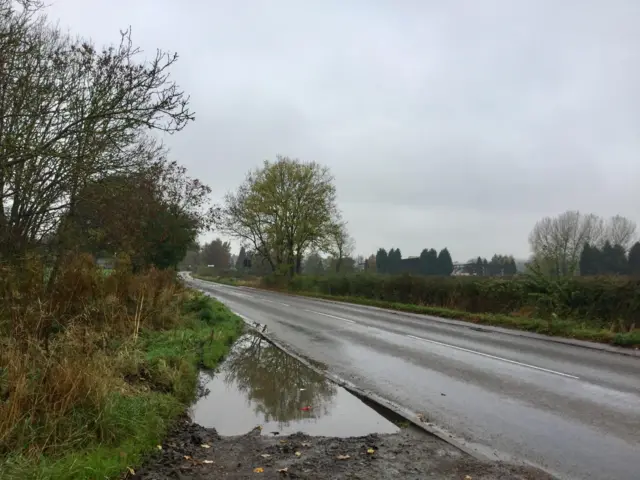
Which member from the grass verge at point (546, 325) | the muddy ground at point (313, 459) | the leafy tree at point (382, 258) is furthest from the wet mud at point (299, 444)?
the leafy tree at point (382, 258)

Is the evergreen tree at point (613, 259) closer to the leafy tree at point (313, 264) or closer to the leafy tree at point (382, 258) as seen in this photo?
the leafy tree at point (382, 258)

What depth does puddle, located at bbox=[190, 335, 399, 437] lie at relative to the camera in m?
6.56

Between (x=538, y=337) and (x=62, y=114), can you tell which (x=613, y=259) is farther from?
(x=62, y=114)

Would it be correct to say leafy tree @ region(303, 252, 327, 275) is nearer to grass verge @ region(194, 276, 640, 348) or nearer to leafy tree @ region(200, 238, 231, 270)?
leafy tree @ region(200, 238, 231, 270)

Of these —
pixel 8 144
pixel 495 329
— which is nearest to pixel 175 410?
pixel 8 144

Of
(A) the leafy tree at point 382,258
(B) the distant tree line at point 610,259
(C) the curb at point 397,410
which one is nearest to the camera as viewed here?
(C) the curb at point 397,410

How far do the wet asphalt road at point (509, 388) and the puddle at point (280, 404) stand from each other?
79 cm

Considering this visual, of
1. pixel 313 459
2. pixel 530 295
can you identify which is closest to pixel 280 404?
pixel 313 459

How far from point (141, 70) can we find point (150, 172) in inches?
181

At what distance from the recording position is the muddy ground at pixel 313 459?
474 cm

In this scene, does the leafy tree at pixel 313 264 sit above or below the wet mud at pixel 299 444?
above

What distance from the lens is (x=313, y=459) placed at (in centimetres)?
518

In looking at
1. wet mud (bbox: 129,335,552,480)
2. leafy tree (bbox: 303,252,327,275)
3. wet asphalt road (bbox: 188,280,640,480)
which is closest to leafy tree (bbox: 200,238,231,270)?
leafy tree (bbox: 303,252,327,275)

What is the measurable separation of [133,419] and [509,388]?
6066 mm
